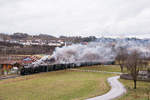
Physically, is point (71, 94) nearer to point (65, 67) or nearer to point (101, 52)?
point (65, 67)

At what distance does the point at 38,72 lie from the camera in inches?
1706

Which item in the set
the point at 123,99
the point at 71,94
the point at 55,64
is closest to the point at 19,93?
the point at 71,94

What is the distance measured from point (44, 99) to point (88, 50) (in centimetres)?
4796

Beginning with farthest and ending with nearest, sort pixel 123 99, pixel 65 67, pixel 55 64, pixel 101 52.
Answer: pixel 101 52
pixel 65 67
pixel 55 64
pixel 123 99

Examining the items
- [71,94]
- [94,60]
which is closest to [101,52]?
[94,60]

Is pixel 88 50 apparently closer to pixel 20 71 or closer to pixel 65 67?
pixel 65 67

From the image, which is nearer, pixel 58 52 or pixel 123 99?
pixel 123 99

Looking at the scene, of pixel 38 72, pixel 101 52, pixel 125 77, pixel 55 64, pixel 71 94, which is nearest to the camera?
pixel 71 94

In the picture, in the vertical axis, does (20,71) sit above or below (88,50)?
below

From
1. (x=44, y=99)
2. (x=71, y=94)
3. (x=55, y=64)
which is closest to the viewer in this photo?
(x=44, y=99)

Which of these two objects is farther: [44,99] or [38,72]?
[38,72]

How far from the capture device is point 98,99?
1936cm

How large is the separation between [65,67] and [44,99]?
105 ft

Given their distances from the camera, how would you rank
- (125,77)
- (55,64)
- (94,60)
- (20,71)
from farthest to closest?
(94,60)
(55,64)
(20,71)
(125,77)
